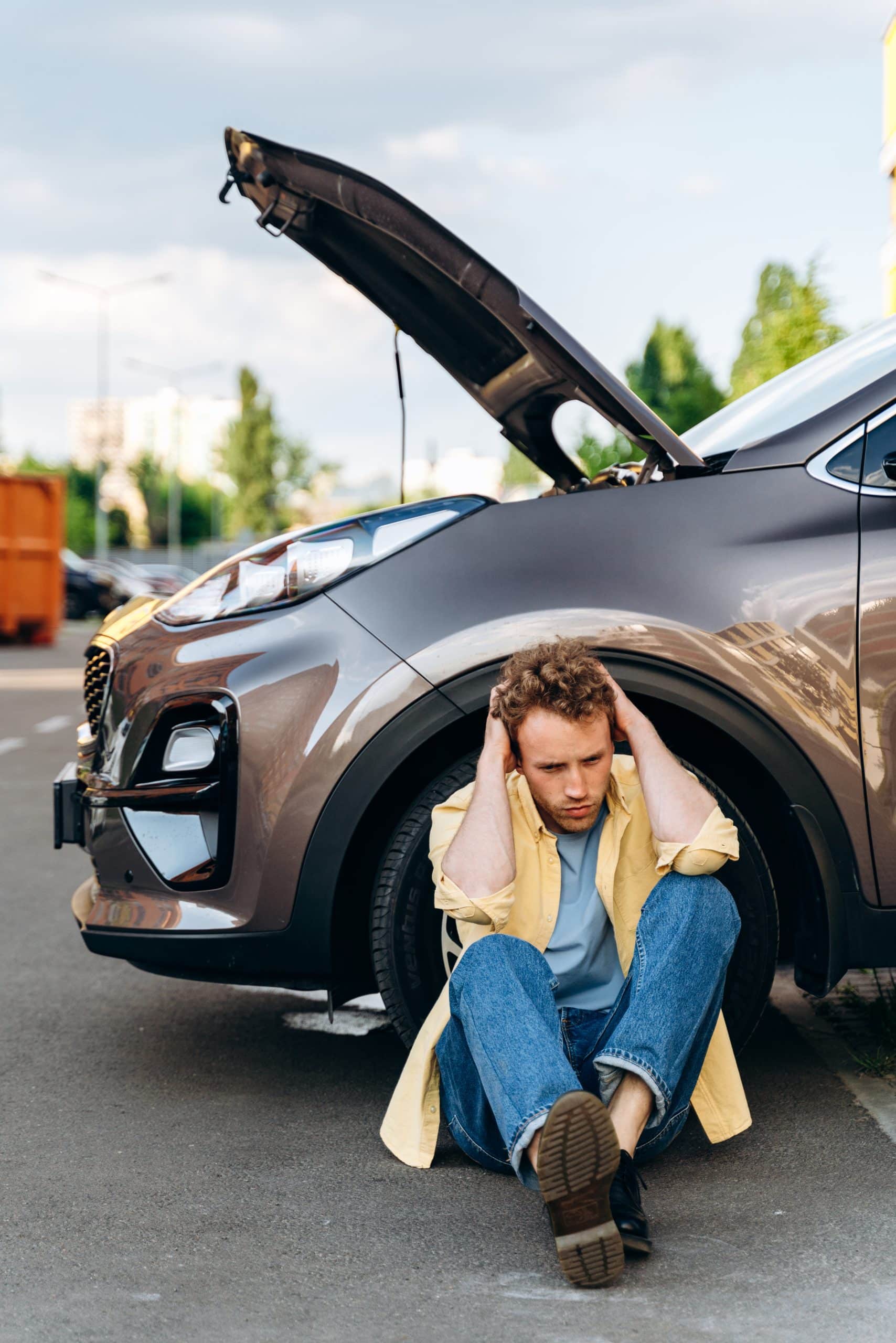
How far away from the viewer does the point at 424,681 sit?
10.4 feet

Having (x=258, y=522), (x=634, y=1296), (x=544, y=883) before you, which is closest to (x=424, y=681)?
(x=544, y=883)

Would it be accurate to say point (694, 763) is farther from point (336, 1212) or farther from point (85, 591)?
point (85, 591)

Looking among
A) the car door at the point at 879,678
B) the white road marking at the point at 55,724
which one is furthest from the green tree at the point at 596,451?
the car door at the point at 879,678

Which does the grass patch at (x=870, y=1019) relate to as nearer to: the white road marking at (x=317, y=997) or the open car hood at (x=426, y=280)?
the white road marking at (x=317, y=997)

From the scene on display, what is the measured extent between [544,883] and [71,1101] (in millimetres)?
1263

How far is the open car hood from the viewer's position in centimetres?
319

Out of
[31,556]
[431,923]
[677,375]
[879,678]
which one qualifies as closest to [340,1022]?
[431,923]

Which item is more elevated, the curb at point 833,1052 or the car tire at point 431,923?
the car tire at point 431,923

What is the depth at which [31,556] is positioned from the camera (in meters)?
24.9

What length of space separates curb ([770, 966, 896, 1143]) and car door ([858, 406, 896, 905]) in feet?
1.66

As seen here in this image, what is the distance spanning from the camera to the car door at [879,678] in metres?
3.10

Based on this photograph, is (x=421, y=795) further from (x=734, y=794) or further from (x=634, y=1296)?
(x=634, y=1296)

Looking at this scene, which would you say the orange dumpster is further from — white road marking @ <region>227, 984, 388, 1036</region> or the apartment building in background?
the apartment building in background

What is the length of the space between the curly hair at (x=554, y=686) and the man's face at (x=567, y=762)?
2 centimetres
